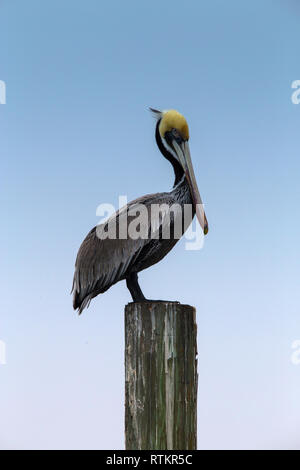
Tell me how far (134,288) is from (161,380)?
1.24 metres

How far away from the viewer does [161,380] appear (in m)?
3.36

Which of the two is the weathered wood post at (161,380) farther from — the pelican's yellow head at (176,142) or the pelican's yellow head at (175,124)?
the pelican's yellow head at (175,124)

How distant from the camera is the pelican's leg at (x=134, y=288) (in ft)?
14.6

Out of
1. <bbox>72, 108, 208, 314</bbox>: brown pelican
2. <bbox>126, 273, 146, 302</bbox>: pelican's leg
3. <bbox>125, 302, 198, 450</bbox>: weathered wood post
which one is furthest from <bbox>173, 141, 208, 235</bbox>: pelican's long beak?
<bbox>125, 302, 198, 450</bbox>: weathered wood post

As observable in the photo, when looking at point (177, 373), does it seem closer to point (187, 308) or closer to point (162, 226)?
point (187, 308)

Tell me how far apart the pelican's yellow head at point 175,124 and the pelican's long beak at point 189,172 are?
0.30ft

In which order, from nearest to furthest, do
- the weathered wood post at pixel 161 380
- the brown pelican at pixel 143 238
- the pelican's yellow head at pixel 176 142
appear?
the weathered wood post at pixel 161 380 < the brown pelican at pixel 143 238 < the pelican's yellow head at pixel 176 142

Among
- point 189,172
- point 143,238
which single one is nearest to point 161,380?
point 143,238

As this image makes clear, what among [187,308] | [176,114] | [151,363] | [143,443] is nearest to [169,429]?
[143,443]

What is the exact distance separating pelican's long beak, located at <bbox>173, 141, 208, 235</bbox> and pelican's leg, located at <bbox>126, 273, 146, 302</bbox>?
73 centimetres

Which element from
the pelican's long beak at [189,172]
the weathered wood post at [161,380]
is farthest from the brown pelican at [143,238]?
the weathered wood post at [161,380]

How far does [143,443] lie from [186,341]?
674 millimetres

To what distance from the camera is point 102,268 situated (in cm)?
460

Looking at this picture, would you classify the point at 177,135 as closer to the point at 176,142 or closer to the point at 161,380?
the point at 176,142
